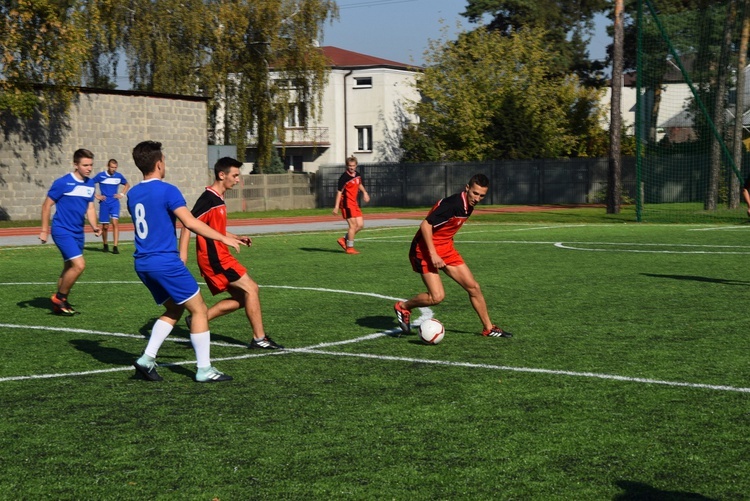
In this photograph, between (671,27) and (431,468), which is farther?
(671,27)

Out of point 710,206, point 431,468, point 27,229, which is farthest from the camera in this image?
point 710,206

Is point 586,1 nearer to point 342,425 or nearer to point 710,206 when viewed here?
point 710,206

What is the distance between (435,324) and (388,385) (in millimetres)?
1948

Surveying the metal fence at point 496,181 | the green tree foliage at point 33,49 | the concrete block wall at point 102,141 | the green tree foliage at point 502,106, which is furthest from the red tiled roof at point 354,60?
the green tree foliage at point 33,49

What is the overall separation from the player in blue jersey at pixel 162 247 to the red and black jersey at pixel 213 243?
1.18 metres

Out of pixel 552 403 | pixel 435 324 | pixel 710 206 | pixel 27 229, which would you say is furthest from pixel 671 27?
pixel 552 403

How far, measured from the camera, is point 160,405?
7.34 m

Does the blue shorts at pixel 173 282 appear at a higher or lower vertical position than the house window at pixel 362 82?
lower

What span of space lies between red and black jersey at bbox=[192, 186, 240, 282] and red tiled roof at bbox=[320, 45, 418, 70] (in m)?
56.8

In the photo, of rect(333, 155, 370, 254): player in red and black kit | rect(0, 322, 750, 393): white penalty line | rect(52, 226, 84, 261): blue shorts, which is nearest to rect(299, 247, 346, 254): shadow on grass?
rect(333, 155, 370, 254): player in red and black kit

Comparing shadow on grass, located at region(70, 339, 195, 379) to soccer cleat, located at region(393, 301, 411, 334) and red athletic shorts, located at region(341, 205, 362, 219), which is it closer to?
soccer cleat, located at region(393, 301, 411, 334)

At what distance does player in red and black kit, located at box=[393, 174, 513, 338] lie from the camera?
1007cm

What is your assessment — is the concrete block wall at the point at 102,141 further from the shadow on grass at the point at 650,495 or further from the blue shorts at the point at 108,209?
the shadow on grass at the point at 650,495

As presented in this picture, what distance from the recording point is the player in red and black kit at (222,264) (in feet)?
30.7
